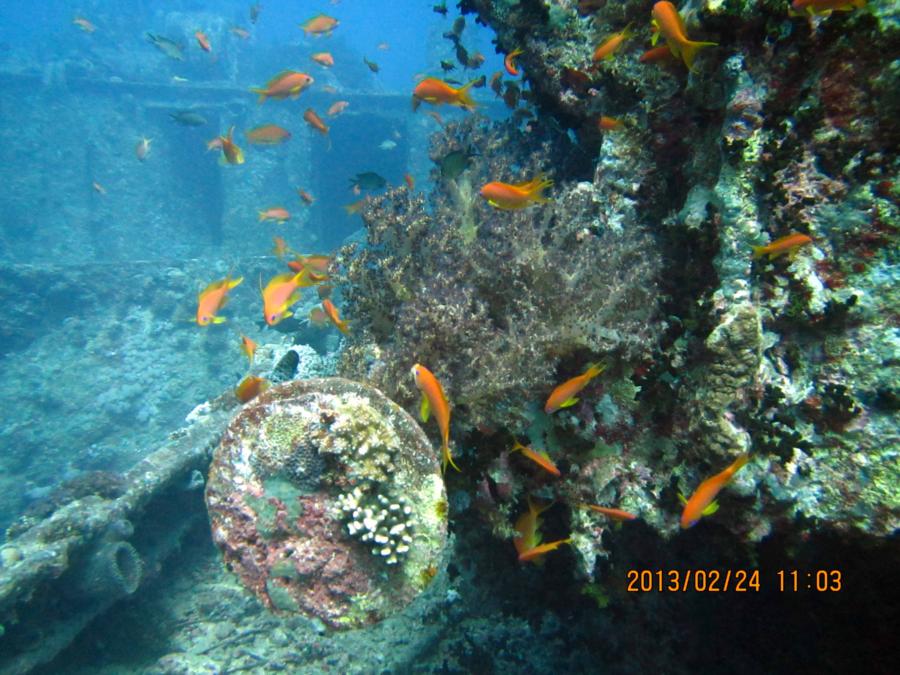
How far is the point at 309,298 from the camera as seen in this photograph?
15273 millimetres

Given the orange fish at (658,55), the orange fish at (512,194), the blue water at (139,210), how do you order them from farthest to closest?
the blue water at (139,210)
the orange fish at (658,55)
the orange fish at (512,194)

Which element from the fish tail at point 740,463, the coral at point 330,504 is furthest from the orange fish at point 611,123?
the coral at point 330,504

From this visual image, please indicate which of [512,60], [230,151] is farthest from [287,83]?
[512,60]

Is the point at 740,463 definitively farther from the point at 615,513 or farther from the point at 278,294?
the point at 278,294

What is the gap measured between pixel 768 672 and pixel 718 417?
6.37ft

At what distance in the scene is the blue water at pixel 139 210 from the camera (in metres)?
12.5

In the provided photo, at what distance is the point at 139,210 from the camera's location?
20.5 meters

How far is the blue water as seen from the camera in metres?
12.5

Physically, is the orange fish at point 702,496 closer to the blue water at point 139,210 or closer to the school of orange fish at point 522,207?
the school of orange fish at point 522,207

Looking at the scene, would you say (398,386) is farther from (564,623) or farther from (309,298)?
(309,298)

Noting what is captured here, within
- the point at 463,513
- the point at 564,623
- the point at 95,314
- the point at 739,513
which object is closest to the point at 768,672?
the point at 739,513
